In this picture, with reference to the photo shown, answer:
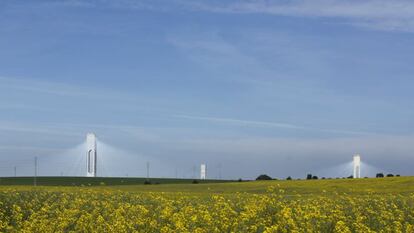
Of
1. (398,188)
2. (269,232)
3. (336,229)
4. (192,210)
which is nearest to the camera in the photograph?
(269,232)

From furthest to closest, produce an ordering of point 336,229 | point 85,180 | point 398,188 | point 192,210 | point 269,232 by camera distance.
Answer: point 85,180
point 398,188
point 192,210
point 336,229
point 269,232

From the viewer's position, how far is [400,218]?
717 inches

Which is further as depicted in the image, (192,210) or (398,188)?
(398,188)

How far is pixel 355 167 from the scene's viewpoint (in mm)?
61188

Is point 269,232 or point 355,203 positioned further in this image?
point 355,203

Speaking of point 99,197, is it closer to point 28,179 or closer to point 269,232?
point 269,232

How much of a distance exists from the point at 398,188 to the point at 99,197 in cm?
2547

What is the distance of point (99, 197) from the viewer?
25.9 meters

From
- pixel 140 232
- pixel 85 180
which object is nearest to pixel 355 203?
pixel 140 232

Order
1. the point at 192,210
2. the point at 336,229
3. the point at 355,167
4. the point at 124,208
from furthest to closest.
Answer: the point at 355,167
the point at 124,208
the point at 192,210
the point at 336,229

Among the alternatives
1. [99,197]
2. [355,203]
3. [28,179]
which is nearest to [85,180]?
[28,179]

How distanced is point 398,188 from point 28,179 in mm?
72810

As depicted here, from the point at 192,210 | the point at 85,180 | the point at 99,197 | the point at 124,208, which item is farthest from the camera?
the point at 85,180

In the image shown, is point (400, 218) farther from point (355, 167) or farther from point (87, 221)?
point (355, 167)
